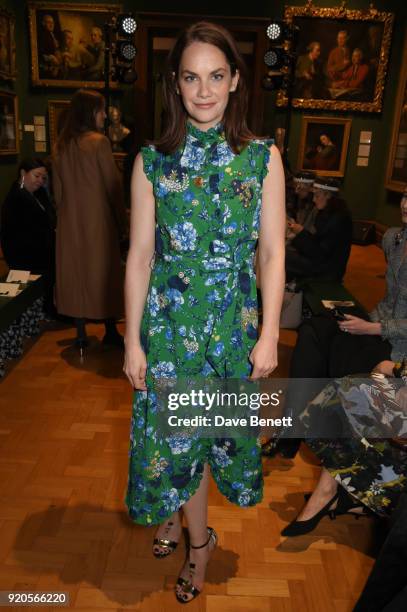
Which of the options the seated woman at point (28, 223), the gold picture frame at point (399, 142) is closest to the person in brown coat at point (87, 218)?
the seated woman at point (28, 223)

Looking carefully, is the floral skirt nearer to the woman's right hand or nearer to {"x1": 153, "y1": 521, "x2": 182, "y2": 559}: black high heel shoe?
the woman's right hand

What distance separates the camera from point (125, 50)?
257 inches

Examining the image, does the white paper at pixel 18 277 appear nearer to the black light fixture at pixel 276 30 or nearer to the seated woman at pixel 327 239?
the seated woman at pixel 327 239

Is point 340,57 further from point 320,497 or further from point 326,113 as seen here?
point 320,497

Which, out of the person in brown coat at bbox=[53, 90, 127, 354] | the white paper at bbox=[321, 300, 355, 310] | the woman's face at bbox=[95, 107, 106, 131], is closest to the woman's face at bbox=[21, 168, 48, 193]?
the person in brown coat at bbox=[53, 90, 127, 354]

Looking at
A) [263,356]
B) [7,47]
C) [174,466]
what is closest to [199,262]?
[263,356]

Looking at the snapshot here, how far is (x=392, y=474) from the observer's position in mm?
2205

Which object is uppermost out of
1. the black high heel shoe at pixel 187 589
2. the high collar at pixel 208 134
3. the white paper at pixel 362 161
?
the high collar at pixel 208 134

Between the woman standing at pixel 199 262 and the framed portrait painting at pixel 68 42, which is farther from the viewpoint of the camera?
the framed portrait painting at pixel 68 42

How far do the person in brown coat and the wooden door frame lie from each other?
5011mm

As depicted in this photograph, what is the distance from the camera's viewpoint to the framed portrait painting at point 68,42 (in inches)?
343

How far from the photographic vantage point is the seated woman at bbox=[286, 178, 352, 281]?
4.30 meters

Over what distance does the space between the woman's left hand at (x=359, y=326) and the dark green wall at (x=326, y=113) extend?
6.52 metres

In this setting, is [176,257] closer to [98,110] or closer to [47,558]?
[47,558]
